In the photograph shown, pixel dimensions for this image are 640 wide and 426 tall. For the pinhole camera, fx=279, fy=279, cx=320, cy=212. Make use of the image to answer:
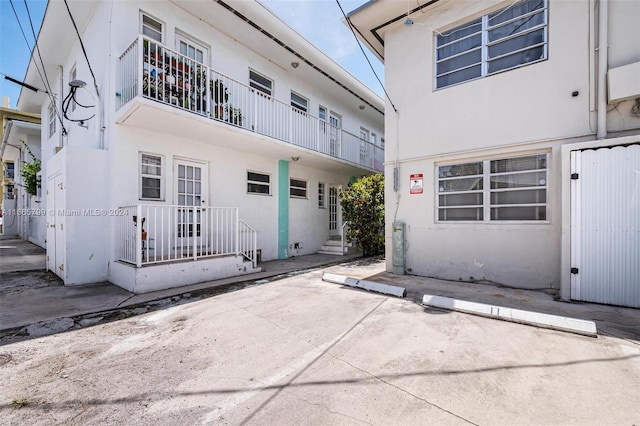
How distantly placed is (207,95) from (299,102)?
16.4 feet

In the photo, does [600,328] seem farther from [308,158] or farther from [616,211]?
[308,158]

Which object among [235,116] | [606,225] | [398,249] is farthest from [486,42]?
[235,116]

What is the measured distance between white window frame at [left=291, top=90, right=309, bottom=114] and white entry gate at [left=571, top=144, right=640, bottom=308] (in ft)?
27.9

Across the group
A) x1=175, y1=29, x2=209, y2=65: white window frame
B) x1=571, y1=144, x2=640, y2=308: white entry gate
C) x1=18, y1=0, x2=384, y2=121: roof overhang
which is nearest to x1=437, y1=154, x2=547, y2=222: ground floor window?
x1=571, y1=144, x2=640, y2=308: white entry gate

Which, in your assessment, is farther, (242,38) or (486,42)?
(242,38)

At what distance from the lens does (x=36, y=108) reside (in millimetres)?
13195

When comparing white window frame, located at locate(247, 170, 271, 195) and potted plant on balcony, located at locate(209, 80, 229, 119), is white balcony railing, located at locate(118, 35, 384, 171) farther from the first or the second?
white window frame, located at locate(247, 170, 271, 195)

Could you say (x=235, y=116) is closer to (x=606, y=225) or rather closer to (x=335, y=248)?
(x=335, y=248)

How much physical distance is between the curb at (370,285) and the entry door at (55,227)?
6.01m

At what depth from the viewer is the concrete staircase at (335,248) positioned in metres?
10.6

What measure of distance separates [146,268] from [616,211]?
8012 mm

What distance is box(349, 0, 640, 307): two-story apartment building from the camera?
436 centimetres

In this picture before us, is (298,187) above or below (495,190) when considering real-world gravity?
above

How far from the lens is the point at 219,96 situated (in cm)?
709
